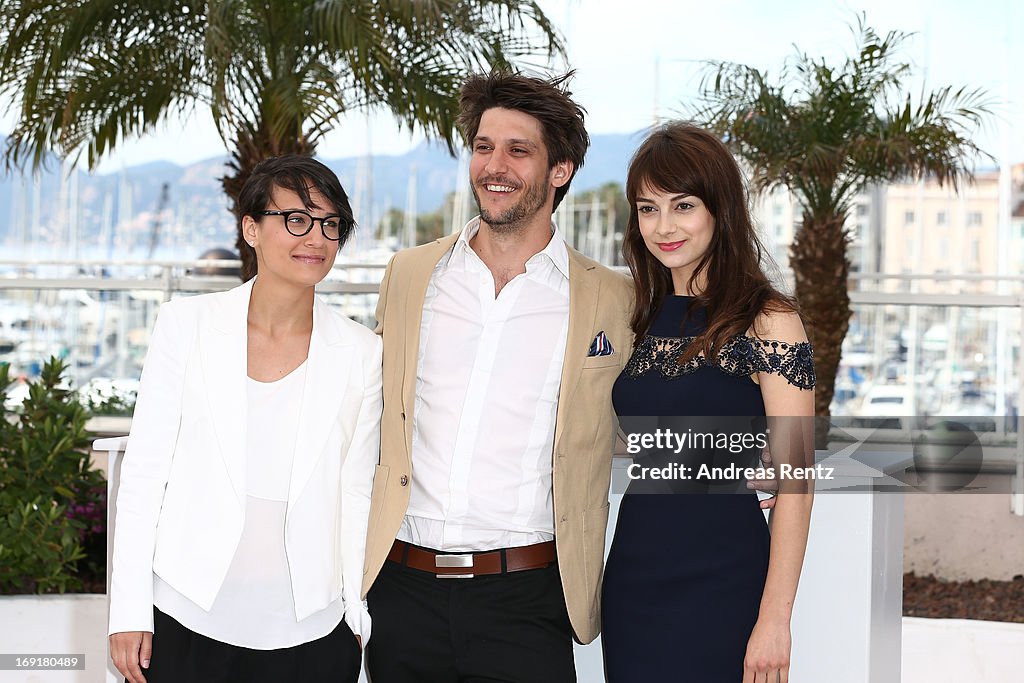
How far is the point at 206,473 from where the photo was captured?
248 cm

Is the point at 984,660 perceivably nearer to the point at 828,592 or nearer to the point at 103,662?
the point at 828,592

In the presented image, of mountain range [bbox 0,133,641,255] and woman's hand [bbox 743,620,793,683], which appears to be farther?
mountain range [bbox 0,133,641,255]

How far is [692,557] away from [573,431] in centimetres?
46

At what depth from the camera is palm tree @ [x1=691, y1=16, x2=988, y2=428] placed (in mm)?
8141

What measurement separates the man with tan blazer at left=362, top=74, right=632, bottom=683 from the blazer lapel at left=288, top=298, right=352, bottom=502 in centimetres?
23

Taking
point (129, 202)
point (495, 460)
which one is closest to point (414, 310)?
point (495, 460)

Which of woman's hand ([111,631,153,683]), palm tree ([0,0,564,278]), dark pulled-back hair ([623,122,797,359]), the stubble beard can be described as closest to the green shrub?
palm tree ([0,0,564,278])

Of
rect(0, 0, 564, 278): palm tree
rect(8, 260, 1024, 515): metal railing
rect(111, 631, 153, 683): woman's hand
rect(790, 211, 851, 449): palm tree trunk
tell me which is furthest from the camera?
rect(790, 211, 851, 449): palm tree trunk

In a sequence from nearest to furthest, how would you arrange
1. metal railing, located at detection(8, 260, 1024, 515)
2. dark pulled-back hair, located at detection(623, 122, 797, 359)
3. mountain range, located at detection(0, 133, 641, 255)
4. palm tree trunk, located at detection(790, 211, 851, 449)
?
dark pulled-back hair, located at detection(623, 122, 797, 359) < metal railing, located at detection(8, 260, 1024, 515) < palm tree trunk, located at detection(790, 211, 851, 449) < mountain range, located at detection(0, 133, 641, 255)

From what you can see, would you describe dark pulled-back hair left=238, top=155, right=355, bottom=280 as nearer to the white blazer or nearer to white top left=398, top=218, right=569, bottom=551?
the white blazer

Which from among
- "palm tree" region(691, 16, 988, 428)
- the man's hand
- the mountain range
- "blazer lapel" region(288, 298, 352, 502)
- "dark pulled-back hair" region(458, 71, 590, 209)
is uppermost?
the mountain range

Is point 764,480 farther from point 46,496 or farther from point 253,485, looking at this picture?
point 46,496

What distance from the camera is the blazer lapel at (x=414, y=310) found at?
2.77m

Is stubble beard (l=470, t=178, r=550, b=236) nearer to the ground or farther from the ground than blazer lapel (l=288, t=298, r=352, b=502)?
farther from the ground
